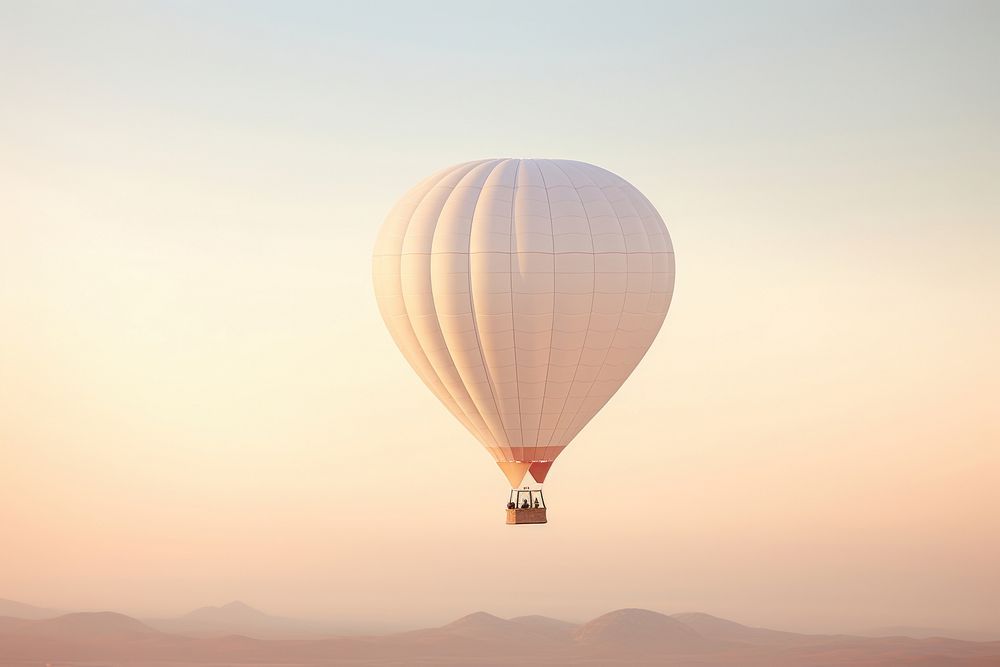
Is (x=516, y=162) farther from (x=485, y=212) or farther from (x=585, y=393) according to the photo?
(x=585, y=393)

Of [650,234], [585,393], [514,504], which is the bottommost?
[514,504]

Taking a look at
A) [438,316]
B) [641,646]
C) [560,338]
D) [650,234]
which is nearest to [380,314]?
[438,316]

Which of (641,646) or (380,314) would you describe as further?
(641,646)
